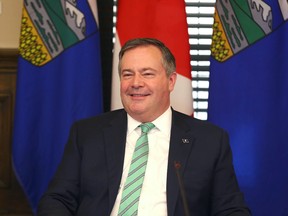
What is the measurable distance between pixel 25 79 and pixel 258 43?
4.30ft

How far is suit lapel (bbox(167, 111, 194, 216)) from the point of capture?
2.02 m

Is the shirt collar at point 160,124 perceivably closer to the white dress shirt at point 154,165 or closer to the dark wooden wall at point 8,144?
the white dress shirt at point 154,165

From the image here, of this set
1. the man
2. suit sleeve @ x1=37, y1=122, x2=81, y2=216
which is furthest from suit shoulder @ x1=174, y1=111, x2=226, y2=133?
suit sleeve @ x1=37, y1=122, x2=81, y2=216

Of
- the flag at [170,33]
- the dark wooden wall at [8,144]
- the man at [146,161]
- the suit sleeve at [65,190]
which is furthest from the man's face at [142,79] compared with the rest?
the dark wooden wall at [8,144]

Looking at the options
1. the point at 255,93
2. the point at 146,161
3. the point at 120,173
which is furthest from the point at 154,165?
the point at 255,93

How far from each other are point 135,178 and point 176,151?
198mm

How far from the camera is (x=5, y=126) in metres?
3.32

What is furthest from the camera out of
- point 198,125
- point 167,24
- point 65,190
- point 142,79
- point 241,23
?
point 167,24

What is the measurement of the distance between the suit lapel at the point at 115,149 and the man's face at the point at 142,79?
89 mm

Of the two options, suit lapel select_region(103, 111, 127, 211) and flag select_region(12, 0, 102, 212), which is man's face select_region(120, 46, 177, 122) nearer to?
suit lapel select_region(103, 111, 127, 211)

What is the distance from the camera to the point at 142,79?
7.00ft

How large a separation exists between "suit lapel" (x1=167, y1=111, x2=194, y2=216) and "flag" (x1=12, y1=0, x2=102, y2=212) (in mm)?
922

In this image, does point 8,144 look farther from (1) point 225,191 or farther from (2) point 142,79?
(1) point 225,191

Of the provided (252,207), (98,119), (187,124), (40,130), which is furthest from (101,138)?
(252,207)
